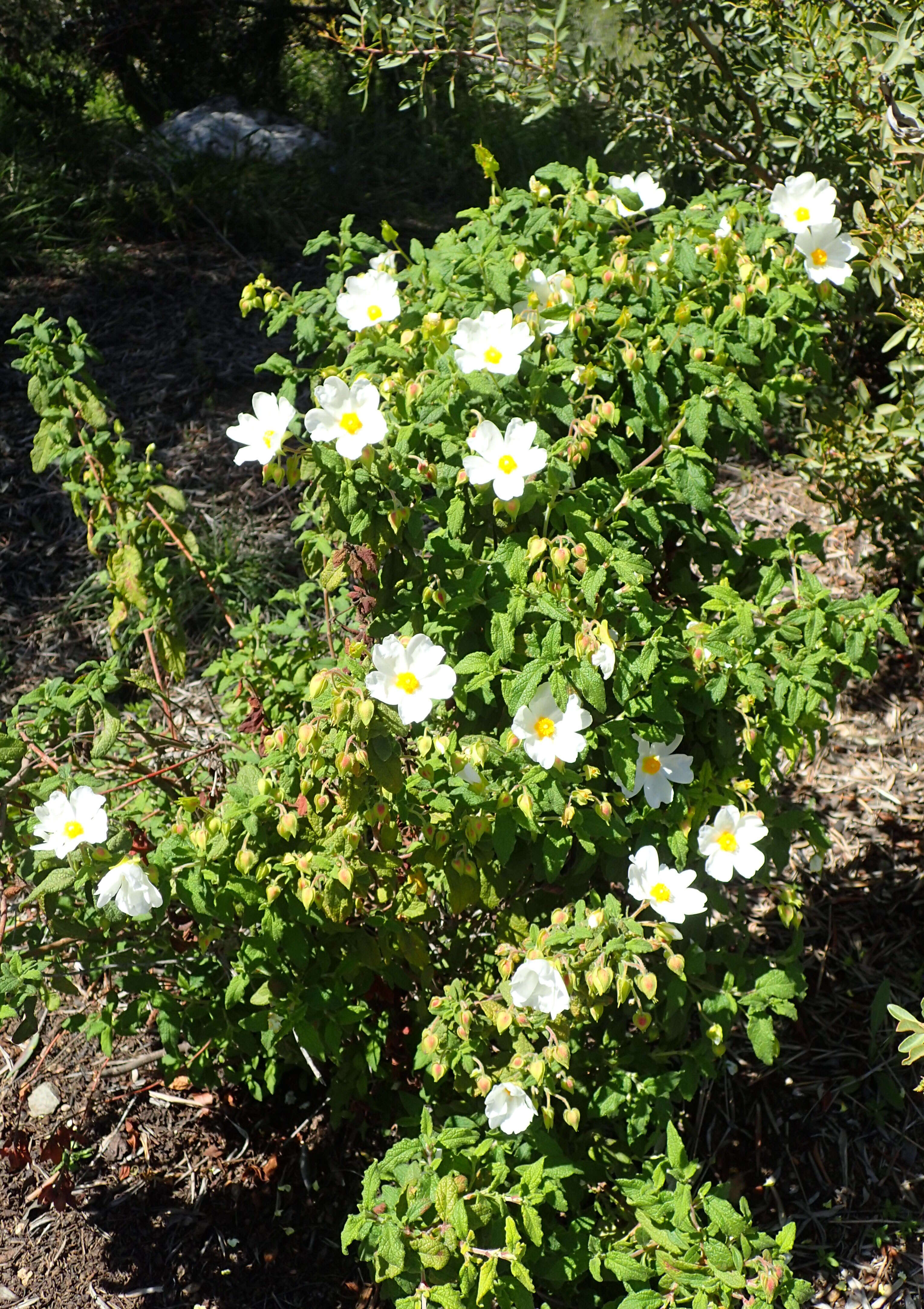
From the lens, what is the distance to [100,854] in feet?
5.50

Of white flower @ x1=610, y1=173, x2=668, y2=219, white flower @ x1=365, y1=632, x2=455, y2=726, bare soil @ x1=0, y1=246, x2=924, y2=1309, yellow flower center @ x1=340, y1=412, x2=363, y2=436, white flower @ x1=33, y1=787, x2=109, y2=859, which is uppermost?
white flower @ x1=610, y1=173, x2=668, y2=219

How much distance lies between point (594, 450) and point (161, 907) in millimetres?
1109

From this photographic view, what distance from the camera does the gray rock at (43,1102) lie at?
2.54 meters

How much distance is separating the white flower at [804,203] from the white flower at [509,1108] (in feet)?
5.17

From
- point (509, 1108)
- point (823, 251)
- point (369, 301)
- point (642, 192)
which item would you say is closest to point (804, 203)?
point (823, 251)

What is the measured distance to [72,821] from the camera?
1664 mm

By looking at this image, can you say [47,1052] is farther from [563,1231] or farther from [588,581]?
[588,581]

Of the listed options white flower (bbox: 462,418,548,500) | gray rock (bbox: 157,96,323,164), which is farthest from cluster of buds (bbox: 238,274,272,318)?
gray rock (bbox: 157,96,323,164)

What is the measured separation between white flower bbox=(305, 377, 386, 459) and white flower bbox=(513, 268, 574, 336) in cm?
38

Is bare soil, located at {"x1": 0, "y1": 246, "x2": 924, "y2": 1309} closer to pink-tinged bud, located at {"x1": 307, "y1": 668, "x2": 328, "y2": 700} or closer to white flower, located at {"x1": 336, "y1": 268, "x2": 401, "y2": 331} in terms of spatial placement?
pink-tinged bud, located at {"x1": 307, "y1": 668, "x2": 328, "y2": 700}

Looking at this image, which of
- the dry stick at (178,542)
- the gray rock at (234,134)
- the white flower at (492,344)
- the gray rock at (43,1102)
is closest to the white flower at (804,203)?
the white flower at (492,344)

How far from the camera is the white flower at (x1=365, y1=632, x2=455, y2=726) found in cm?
161

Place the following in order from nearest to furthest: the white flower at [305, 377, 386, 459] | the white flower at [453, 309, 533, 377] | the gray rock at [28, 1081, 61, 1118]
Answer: the white flower at [305, 377, 386, 459] → the white flower at [453, 309, 533, 377] → the gray rock at [28, 1081, 61, 1118]

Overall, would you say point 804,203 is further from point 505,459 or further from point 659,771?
point 659,771
